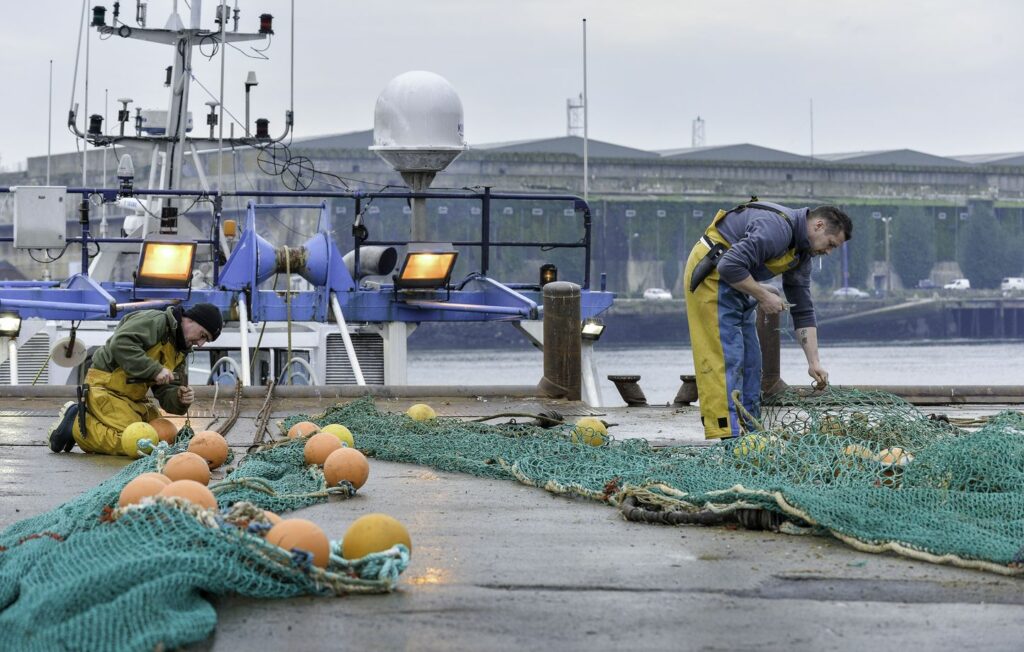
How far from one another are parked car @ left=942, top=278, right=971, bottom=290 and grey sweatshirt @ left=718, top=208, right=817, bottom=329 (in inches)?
2986

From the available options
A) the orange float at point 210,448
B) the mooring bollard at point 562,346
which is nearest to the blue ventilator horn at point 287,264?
the mooring bollard at point 562,346

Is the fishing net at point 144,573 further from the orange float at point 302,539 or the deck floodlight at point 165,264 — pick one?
the deck floodlight at point 165,264

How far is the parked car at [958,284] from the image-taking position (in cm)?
8057

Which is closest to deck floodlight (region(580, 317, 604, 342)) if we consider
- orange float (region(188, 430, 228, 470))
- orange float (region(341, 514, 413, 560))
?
orange float (region(188, 430, 228, 470))

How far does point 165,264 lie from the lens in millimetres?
12672

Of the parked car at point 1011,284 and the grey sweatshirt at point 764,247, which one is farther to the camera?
A: the parked car at point 1011,284

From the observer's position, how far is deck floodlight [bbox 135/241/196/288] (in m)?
12.5

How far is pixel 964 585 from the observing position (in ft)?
13.1

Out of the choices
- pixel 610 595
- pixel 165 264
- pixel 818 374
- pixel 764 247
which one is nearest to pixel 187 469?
pixel 610 595

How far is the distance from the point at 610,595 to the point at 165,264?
9413 millimetres

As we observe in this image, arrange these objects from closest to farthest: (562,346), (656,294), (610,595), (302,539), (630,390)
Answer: (302,539)
(610,595)
(562,346)
(630,390)
(656,294)

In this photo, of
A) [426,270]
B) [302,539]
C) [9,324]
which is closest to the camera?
[302,539]

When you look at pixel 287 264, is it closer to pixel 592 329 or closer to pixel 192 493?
pixel 592 329

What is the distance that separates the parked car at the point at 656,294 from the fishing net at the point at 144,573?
67.4m
